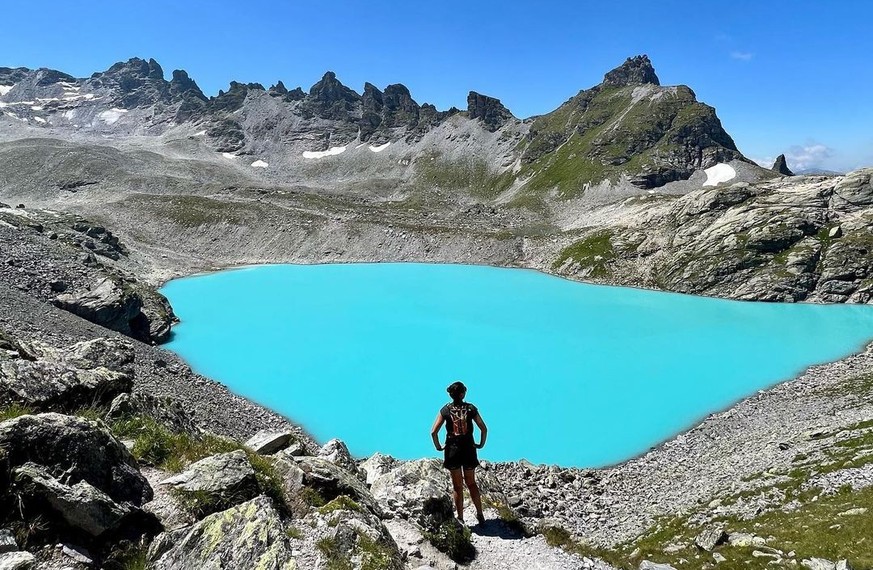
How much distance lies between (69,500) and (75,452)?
1.20 m

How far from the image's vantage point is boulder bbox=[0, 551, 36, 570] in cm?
678

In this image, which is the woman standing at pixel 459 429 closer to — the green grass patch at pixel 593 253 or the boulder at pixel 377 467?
the boulder at pixel 377 467

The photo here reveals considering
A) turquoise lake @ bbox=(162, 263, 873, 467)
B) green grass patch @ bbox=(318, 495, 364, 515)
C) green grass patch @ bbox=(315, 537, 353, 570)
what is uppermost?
turquoise lake @ bbox=(162, 263, 873, 467)

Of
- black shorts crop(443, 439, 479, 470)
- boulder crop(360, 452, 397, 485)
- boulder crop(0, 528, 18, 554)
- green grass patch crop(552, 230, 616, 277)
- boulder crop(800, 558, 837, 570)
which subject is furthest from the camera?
green grass patch crop(552, 230, 616, 277)

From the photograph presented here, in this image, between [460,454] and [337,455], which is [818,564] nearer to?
[460,454]

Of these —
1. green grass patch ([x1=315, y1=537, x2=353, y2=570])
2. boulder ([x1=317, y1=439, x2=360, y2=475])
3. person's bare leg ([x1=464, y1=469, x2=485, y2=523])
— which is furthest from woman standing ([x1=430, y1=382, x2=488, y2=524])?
boulder ([x1=317, y1=439, x2=360, y2=475])

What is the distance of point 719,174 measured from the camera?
161m

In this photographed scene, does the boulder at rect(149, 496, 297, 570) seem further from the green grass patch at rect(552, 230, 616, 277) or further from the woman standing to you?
the green grass patch at rect(552, 230, 616, 277)

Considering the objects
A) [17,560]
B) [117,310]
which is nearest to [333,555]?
[17,560]

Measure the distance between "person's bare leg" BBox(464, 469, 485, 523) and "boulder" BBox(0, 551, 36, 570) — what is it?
9.24 m

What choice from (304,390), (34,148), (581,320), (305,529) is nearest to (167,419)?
(305,529)

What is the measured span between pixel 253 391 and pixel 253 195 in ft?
404

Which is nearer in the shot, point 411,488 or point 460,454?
point 460,454

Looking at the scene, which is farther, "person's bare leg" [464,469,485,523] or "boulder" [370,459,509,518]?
"boulder" [370,459,509,518]
